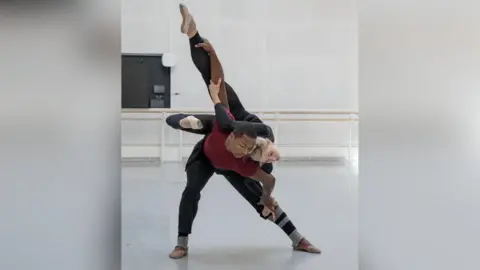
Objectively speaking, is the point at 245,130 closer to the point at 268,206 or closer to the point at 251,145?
the point at 251,145

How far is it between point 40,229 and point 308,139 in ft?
8.20

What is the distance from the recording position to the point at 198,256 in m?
1.13

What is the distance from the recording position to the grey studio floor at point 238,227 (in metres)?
0.93

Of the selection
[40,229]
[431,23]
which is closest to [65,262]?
[40,229]

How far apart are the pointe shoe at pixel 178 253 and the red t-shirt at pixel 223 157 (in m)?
0.25

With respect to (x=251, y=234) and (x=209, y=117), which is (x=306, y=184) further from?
(x=209, y=117)

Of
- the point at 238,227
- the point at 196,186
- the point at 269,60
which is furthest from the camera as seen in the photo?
the point at 269,60

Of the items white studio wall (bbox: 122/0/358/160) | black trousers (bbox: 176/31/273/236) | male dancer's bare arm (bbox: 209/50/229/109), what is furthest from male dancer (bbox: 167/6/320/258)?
white studio wall (bbox: 122/0/358/160)

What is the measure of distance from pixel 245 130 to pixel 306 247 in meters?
0.46

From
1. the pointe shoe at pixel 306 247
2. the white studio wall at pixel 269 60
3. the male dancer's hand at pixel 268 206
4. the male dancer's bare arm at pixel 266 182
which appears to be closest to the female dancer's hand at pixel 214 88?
the male dancer's bare arm at pixel 266 182

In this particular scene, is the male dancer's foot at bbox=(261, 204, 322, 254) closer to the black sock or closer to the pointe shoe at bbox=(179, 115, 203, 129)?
the black sock

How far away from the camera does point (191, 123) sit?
1248 mm

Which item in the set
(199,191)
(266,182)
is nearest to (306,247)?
(266,182)

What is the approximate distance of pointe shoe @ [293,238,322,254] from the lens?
1.16 m
